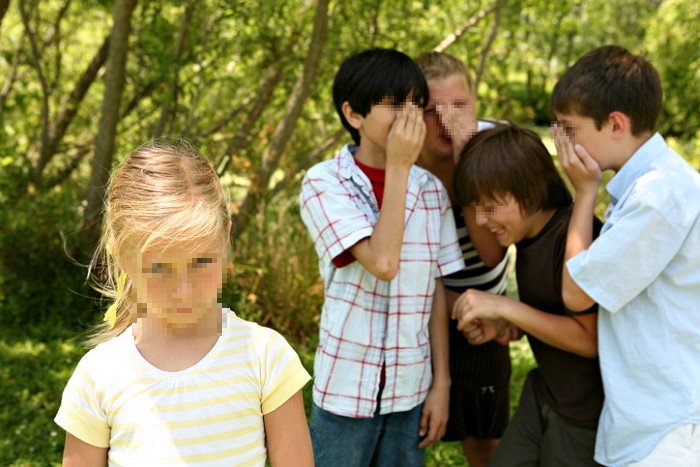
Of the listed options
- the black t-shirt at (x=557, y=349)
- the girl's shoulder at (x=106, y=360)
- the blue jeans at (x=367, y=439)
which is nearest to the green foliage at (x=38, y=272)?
the blue jeans at (x=367, y=439)

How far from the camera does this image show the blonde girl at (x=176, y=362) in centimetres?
175

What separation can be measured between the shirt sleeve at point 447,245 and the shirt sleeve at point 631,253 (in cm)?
52

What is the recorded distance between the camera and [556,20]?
Result: 821cm

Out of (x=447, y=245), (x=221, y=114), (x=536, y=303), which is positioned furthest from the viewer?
(x=221, y=114)

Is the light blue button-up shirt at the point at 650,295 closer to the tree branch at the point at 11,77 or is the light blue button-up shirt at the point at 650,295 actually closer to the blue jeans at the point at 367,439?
the blue jeans at the point at 367,439

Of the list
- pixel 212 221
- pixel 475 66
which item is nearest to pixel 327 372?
pixel 212 221

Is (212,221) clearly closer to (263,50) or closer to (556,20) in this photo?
(263,50)

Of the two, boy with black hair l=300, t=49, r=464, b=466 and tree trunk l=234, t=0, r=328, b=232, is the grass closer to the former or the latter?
tree trunk l=234, t=0, r=328, b=232

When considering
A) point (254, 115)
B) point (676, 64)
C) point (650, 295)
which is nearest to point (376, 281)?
point (650, 295)

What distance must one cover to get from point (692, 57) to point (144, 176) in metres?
12.3

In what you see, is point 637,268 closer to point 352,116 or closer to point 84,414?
point 352,116

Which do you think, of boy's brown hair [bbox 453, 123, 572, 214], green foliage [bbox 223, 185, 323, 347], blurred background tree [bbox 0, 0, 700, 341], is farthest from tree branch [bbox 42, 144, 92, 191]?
boy's brown hair [bbox 453, 123, 572, 214]

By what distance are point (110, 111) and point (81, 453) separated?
3.81 metres

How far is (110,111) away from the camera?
527 cm
